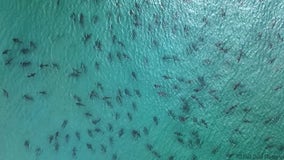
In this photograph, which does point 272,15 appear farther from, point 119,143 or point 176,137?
point 119,143

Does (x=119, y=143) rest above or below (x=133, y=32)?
below

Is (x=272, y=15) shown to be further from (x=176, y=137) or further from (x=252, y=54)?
(x=176, y=137)

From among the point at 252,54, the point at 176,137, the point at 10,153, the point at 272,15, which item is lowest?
the point at 10,153

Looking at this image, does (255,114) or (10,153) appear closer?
(10,153)

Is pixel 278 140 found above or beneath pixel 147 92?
beneath

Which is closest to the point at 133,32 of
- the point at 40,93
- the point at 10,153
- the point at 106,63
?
the point at 106,63

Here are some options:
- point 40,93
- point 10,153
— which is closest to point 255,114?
point 40,93
